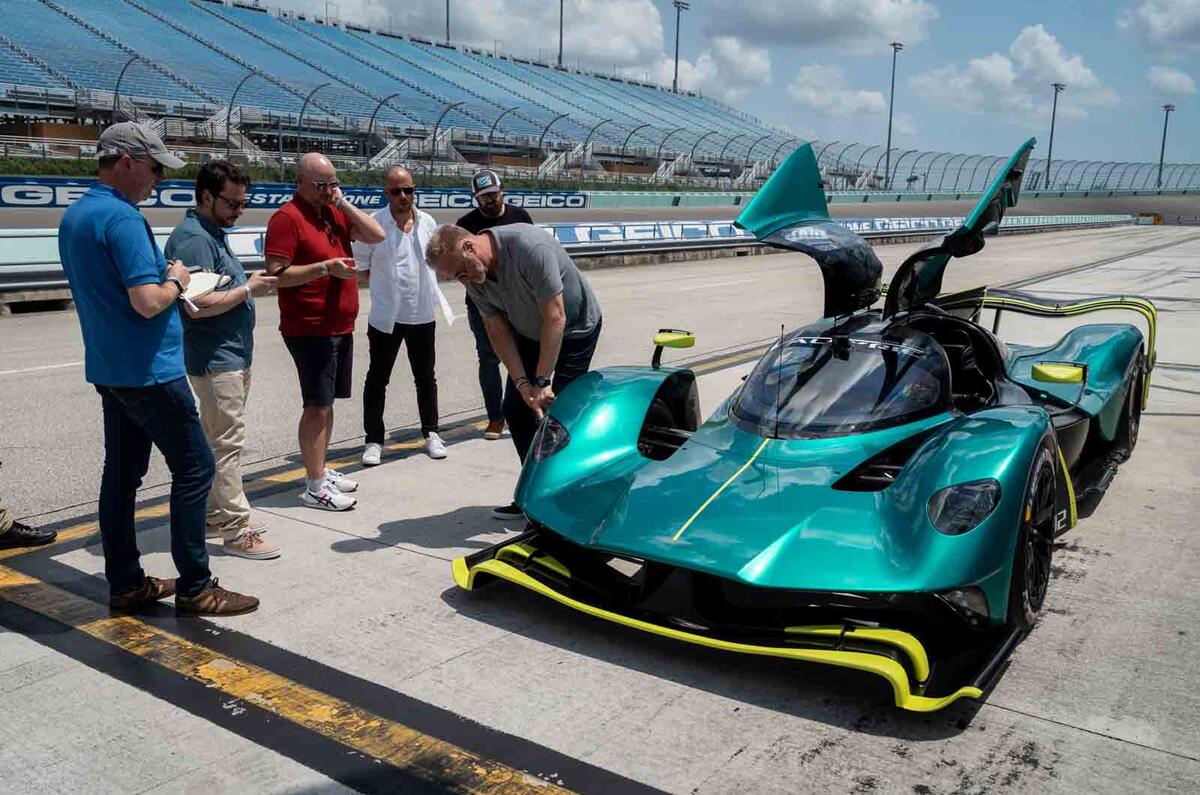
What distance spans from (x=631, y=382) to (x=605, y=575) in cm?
126

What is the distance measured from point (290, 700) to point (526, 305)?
7.07 ft

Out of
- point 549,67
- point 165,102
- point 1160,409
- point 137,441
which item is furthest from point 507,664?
point 549,67

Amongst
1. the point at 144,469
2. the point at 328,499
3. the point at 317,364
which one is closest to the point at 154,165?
the point at 144,469

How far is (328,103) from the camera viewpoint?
5103cm

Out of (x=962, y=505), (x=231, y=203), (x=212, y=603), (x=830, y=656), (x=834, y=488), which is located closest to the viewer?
(x=830, y=656)

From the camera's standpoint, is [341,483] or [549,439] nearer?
[549,439]

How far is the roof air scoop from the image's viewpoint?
5.07 metres

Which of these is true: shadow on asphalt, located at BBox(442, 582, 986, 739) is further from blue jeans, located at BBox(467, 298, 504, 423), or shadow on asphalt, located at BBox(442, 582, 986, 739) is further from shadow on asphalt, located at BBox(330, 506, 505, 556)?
blue jeans, located at BBox(467, 298, 504, 423)

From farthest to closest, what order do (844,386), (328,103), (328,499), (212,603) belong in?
(328,103)
(328,499)
(844,386)
(212,603)

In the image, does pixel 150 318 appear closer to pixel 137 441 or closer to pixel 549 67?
pixel 137 441

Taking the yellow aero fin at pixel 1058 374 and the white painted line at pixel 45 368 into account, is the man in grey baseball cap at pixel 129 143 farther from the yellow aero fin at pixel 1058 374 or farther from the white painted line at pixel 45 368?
the white painted line at pixel 45 368

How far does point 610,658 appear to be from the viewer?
3686 millimetres

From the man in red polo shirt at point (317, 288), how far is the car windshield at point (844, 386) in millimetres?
2037

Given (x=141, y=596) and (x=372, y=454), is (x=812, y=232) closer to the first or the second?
(x=372, y=454)
